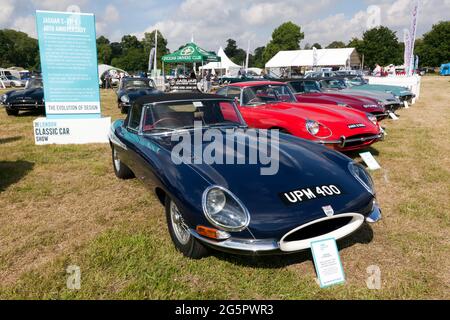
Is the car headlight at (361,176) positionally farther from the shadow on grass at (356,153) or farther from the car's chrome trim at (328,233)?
the shadow on grass at (356,153)

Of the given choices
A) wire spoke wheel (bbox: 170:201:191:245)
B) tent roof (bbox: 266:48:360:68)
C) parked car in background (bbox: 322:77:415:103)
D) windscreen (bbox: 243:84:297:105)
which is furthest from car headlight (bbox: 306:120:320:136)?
tent roof (bbox: 266:48:360:68)

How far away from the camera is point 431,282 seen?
2.51 metres

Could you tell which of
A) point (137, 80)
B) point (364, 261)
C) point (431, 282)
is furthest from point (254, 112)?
point (137, 80)

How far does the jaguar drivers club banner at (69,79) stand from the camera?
7.06 metres

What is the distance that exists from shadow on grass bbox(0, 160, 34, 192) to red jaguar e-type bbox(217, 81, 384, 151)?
3899 mm

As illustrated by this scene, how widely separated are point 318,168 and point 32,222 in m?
3.12

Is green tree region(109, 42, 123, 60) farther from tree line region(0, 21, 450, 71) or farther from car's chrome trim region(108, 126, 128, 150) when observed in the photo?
car's chrome trim region(108, 126, 128, 150)

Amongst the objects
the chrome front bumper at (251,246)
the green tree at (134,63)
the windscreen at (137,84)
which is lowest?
the chrome front bumper at (251,246)

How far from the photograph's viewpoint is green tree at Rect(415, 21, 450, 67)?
69625mm

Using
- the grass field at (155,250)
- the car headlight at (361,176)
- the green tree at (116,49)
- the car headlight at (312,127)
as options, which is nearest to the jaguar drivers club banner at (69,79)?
the grass field at (155,250)

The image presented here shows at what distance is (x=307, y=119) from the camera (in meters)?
5.16
